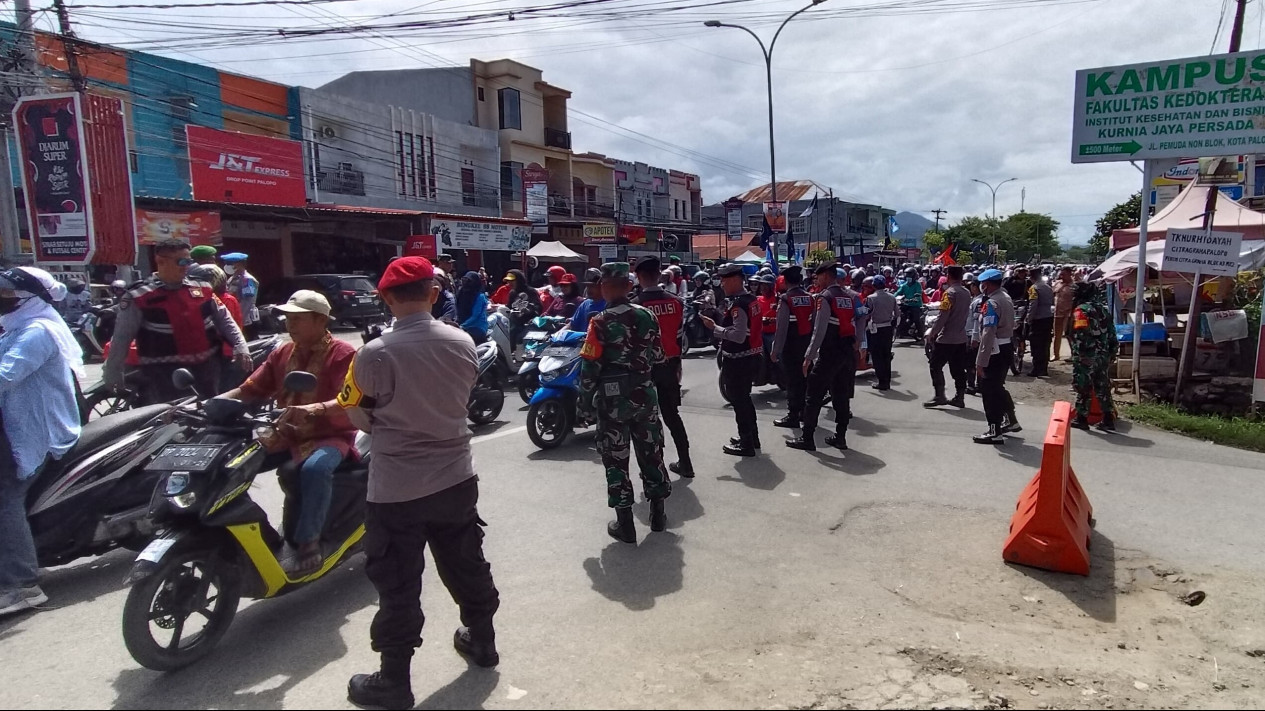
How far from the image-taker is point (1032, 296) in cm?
1192

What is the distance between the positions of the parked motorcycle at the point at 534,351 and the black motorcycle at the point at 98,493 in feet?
13.4

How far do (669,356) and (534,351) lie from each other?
2526mm

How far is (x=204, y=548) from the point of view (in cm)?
339

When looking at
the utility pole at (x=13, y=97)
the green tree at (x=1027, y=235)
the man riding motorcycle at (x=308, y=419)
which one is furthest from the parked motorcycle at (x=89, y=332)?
the green tree at (x=1027, y=235)

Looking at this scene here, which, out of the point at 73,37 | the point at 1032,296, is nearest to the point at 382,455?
the point at 1032,296

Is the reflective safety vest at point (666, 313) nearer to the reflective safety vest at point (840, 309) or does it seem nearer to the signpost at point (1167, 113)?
the reflective safety vest at point (840, 309)

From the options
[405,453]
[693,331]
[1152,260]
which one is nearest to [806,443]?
[405,453]

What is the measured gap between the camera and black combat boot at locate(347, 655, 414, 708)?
9.84 ft

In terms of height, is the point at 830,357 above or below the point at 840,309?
below

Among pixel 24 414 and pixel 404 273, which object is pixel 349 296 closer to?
pixel 24 414

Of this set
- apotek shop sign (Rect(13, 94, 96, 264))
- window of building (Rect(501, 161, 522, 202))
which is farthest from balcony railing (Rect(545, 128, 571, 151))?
apotek shop sign (Rect(13, 94, 96, 264))

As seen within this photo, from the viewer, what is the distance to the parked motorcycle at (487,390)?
27.0ft

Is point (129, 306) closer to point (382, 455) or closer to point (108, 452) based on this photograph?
point (108, 452)

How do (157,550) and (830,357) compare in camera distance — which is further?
(830,357)
